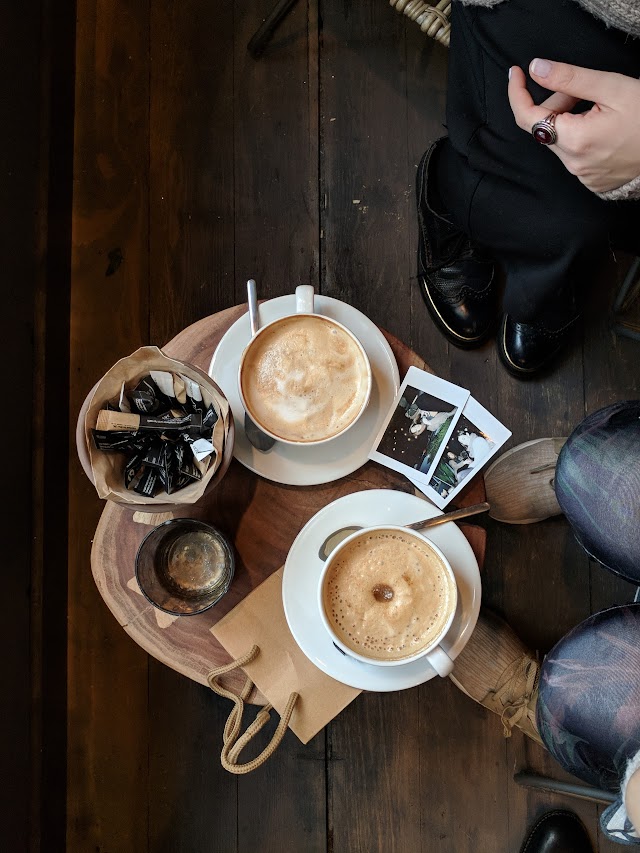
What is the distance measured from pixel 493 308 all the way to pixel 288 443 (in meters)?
1.00

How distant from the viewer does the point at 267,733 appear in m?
1.93

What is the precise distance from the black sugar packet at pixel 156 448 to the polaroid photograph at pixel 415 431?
0.33m

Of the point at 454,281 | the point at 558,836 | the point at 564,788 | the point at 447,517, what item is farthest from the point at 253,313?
the point at 558,836

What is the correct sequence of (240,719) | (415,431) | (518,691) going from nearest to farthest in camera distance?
(240,719) < (415,431) < (518,691)

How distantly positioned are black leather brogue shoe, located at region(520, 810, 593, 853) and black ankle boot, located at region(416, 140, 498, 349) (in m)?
1.35

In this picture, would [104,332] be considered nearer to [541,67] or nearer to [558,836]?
[541,67]

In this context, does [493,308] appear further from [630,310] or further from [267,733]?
[267,733]

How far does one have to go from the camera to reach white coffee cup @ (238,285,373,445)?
1217 millimetres

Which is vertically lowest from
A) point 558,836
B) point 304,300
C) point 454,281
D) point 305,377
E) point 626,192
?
point 558,836

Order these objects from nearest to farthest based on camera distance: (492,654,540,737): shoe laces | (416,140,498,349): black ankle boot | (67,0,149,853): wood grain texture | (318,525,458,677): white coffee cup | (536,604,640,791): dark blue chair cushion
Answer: (318,525,458,677): white coffee cup
(536,604,640,791): dark blue chair cushion
(492,654,540,737): shoe laces
(416,140,498,349): black ankle boot
(67,0,149,853): wood grain texture

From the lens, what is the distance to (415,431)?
4.23ft

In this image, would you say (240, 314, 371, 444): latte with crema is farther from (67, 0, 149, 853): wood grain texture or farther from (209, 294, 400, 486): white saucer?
(67, 0, 149, 853): wood grain texture

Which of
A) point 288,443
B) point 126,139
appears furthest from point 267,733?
point 126,139

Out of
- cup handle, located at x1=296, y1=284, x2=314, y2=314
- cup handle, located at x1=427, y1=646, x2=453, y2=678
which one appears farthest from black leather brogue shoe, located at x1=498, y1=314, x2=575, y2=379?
cup handle, located at x1=427, y1=646, x2=453, y2=678
